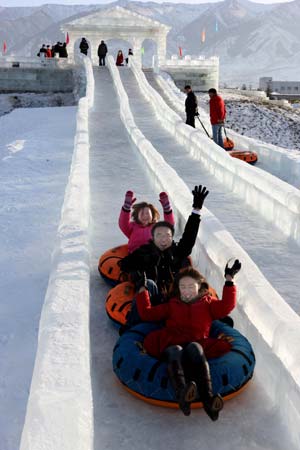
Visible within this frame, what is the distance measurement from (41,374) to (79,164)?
6864 millimetres

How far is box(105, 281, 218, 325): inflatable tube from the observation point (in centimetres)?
478

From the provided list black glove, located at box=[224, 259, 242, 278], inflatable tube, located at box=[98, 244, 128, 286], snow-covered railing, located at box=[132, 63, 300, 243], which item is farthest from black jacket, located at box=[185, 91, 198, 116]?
black glove, located at box=[224, 259, 242, 278]

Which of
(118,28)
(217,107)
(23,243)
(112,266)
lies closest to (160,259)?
(112,266)

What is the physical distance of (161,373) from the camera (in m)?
3.72

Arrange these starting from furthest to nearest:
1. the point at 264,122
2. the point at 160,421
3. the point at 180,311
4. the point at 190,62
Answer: the point at 190,62, the point at 264,122, the point at 180,311, the point at 160,421

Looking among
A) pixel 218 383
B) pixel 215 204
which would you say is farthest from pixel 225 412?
pixel 215 204

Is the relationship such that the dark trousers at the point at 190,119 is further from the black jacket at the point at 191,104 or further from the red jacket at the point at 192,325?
the red jacket at the point at 192,325

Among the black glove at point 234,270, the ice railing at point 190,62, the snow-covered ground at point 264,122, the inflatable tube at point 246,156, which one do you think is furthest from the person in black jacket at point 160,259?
the ice railing at point 190,62

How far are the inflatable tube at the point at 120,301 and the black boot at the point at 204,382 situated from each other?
1.23m

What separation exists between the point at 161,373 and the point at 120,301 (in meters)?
1.26

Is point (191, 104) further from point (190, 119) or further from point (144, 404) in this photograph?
point (144, 404)

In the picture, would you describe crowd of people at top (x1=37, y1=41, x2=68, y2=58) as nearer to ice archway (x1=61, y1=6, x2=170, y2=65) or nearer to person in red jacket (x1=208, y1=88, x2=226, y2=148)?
ice archway (x1=61, y1=6, x2=170, y2=65)

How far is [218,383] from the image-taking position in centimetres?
372

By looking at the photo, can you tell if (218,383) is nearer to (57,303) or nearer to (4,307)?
(57,303)
